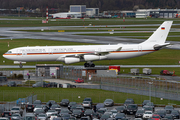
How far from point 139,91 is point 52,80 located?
66.4ft

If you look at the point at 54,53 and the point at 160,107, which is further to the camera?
the point at 54,53

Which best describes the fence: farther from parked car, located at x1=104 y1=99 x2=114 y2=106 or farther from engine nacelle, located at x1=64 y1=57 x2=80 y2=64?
engine nacelle, located at x1=64 y1=57 x2=80 y2=64

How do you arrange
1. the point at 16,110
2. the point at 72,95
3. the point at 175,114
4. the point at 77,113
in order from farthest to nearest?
the point at 72,95 < the point at 16,110 < the point at 77,113 < the point at 175,114

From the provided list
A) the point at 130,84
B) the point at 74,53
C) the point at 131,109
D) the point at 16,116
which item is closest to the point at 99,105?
the point at 131,109

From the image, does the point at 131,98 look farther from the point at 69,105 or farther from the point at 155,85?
the point at 69,105

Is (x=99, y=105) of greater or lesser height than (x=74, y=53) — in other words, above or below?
below

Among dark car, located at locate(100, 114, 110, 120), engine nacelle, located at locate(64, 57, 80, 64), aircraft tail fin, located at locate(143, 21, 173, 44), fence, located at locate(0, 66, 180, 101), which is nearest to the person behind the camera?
dark car, located at locate(100, 114, 110, 120)

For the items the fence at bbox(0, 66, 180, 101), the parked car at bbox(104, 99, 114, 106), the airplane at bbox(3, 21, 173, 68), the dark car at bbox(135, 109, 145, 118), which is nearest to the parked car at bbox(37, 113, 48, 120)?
the dark car at bbox(135, 109, 145, 118)

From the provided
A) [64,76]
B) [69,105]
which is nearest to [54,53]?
[64,76]

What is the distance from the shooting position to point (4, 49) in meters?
115

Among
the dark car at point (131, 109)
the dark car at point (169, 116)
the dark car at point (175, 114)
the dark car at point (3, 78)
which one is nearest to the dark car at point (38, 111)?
Answer: the dark car at point (131, 109)

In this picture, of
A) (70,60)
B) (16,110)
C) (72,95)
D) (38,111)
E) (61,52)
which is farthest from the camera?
(61,52)

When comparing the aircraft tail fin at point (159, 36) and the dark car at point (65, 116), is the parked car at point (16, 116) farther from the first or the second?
the aircraft tail fin at point (159, 36)

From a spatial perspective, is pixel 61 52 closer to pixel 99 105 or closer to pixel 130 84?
pixel 130 84
